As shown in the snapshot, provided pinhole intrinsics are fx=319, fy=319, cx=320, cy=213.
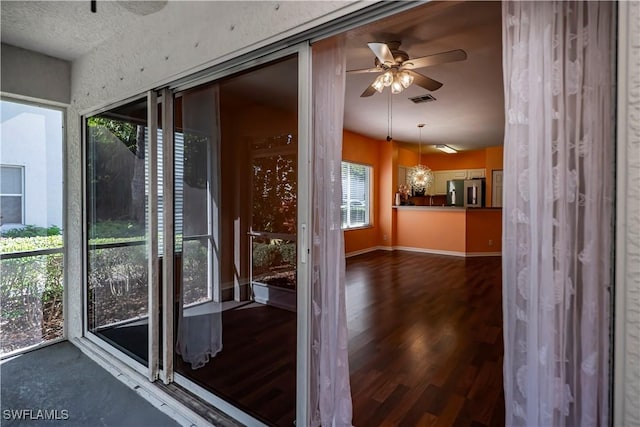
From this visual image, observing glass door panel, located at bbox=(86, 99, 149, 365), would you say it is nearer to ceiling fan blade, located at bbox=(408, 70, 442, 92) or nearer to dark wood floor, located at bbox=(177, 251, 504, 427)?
dark wood floor, located at bbox=(177, 251, 504, 427)

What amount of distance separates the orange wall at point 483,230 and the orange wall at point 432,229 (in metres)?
0.16

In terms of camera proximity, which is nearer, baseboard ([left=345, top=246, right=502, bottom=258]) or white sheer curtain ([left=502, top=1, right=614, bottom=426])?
white sheer curtain ([left=502, top=1, right=614, bottom=426])

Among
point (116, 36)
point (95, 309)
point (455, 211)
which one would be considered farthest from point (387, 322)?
point (455, 211)

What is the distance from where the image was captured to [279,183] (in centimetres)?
192

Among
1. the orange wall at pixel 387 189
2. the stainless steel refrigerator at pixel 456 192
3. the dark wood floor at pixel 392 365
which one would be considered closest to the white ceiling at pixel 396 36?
the dark wood floor at pixel 392 365

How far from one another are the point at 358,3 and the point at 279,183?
39.4 inches

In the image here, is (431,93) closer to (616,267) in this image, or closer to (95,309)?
(616,267)

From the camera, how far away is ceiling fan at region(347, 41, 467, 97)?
102 inches

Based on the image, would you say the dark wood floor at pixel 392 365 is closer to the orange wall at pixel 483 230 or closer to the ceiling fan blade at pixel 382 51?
the ceiling fan blade at pixel 382 51

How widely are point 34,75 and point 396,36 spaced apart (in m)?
3.15

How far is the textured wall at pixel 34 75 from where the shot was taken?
8.60 feet

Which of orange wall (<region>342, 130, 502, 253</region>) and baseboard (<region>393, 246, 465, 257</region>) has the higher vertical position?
orange wall (<region>342, 130, 502, 253</region>)

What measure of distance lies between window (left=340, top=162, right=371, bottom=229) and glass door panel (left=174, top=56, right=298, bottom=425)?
14.0 ft

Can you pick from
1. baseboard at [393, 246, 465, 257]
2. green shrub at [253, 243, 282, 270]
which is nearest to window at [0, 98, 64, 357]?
green shrub at [253, 243, 282, 270]
